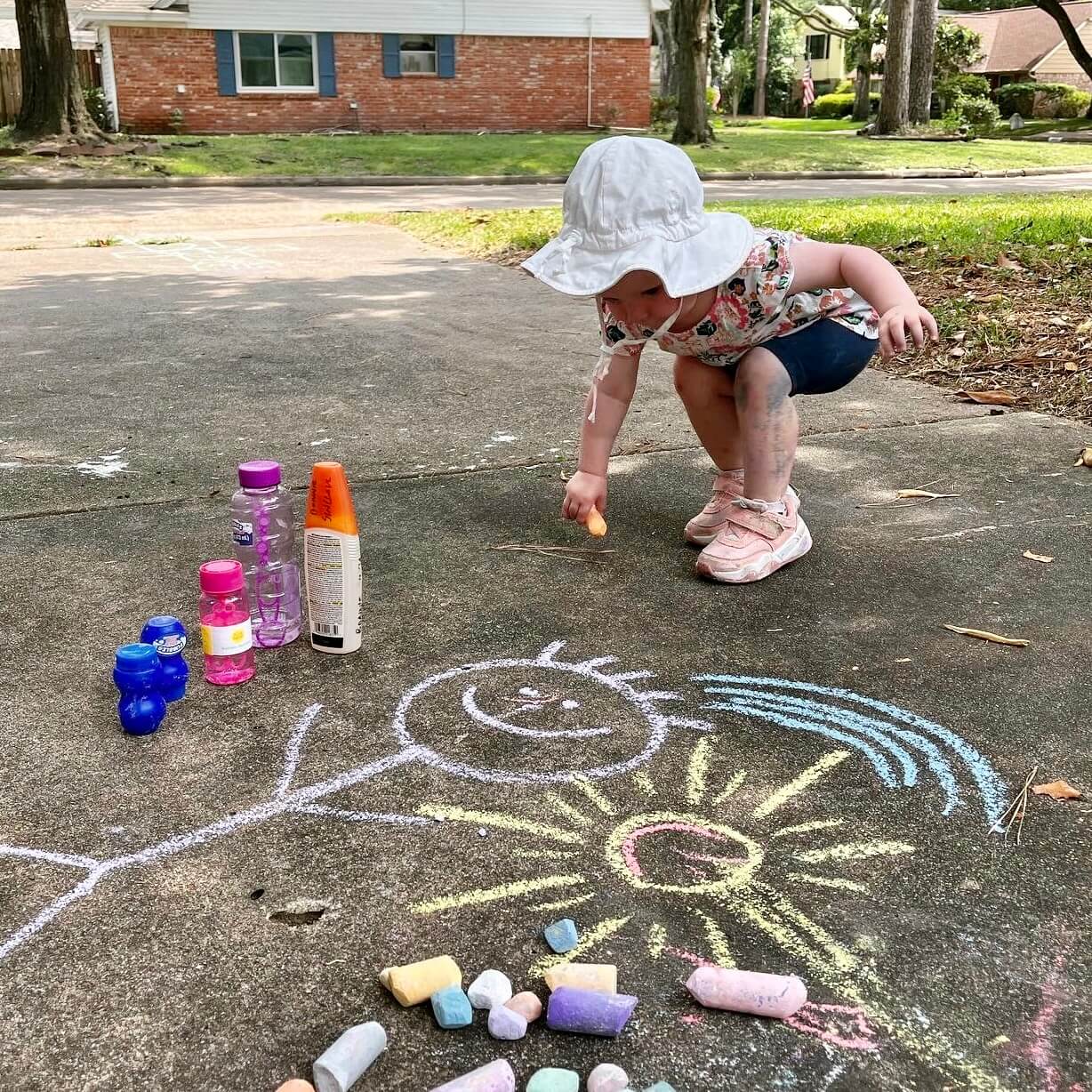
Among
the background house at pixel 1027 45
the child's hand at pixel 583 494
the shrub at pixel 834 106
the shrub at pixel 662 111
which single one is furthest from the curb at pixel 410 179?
the background house at pixel 1027 45

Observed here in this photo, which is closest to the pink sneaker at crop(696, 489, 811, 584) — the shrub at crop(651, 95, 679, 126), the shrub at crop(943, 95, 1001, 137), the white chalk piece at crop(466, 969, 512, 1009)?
the white chalk piece at crop(466, 969, 512, 1009)

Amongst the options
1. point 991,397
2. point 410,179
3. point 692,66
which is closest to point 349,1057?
point 991,397

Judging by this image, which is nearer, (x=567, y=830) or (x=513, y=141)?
(x=567, y=830)

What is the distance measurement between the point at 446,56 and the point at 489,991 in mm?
25264

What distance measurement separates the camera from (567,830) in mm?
1821

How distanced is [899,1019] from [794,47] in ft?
175

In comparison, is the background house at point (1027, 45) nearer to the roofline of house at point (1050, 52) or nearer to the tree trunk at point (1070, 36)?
the roofline of house at point (1050, 52)

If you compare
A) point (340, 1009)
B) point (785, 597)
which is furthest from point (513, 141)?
point (340, 1009)

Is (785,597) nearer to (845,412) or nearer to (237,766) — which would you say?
(237,766)

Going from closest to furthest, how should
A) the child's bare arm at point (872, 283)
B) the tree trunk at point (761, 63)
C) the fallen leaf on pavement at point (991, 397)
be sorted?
the child's bare arm at point (872, 283), the fallen leaf on pavement at point (991, 397), the tree trunk at point (761, 63)

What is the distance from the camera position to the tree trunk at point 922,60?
73.8 ft

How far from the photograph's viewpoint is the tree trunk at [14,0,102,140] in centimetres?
1616

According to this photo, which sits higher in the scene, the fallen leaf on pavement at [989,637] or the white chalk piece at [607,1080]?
the fallen leaf on pavement at [989,637]

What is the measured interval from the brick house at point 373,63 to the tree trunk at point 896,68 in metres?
5.42
